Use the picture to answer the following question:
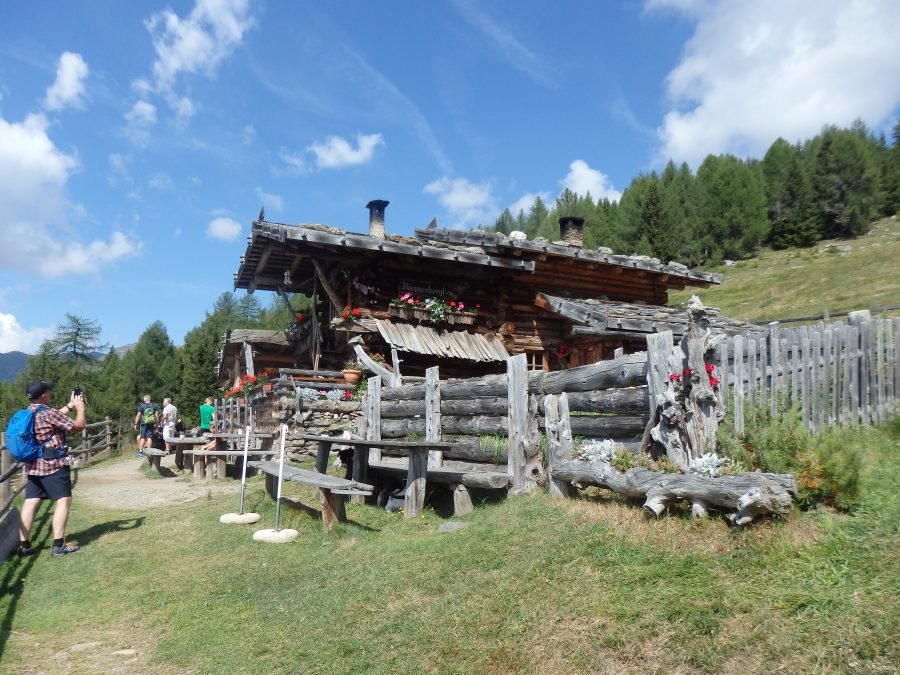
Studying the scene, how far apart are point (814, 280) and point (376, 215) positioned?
3201cm

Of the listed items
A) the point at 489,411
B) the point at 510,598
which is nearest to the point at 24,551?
the point at 489,411

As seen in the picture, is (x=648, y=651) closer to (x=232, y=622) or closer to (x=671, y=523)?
(x=671, y=523)

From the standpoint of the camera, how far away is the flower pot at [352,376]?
13805 mm

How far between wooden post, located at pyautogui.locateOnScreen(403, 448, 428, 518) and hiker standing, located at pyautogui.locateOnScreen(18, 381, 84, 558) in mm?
4133

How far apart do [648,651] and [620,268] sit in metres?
13.1

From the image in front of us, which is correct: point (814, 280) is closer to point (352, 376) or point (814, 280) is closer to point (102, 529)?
point (352, 376)

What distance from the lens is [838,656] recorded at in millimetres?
2941

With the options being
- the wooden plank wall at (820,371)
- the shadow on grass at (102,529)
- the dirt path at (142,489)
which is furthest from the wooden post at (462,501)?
the dirt path at (142,489)

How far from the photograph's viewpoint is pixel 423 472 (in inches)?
319

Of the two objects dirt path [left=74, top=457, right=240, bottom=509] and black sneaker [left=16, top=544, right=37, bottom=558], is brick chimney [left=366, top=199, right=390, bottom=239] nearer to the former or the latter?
dirt path [left=74, top=457, right=240, bottom=509]

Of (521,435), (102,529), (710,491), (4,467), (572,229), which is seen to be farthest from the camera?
(572,229)

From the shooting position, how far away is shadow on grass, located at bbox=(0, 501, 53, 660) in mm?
5525

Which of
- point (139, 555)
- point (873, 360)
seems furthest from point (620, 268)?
point (139, 555)

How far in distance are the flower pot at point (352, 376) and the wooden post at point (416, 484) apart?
19.3ft
